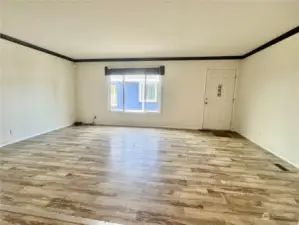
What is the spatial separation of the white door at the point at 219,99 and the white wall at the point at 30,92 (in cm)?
469

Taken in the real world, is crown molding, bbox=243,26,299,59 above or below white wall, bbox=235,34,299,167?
above

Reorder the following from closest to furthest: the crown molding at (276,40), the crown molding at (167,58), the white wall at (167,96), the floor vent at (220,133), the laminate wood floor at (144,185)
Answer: the laminate wood floor at (144,185) < the crown molding at (276,40) < the crown molding at (167,58) < the floor vent at (220,133) < the white wall at (167,96)

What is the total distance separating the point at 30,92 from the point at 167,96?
3989 millimetres

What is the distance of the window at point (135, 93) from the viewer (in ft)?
22.4

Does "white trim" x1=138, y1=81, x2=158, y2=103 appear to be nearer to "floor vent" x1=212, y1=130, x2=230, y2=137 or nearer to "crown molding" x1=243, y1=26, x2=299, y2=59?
"floor vent" x1=212, y1=130, x2=230, y2=137

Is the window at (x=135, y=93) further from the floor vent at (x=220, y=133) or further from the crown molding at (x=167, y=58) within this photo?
the floor vent at (x=220, y=133)

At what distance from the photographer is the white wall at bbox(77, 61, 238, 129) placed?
6.46 m

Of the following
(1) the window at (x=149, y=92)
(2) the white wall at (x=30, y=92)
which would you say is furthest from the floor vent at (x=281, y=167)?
(2) the white wall at (x=30, y=92)

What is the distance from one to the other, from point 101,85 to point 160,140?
10.8 ft

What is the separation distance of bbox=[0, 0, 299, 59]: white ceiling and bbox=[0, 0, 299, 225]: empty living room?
0.08 feet

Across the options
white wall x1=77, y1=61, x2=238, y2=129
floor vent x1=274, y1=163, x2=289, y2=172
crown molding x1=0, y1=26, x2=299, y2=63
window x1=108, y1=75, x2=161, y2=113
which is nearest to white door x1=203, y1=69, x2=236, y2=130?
white wall x1=77, y1=61, x2=238, y2=129

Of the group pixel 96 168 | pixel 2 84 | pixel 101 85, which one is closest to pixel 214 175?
pixel 96 168

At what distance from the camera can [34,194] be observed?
227cm

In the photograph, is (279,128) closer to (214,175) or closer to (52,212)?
(214,175)
